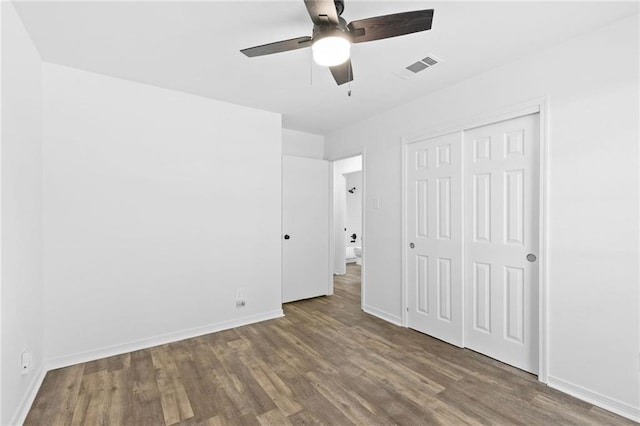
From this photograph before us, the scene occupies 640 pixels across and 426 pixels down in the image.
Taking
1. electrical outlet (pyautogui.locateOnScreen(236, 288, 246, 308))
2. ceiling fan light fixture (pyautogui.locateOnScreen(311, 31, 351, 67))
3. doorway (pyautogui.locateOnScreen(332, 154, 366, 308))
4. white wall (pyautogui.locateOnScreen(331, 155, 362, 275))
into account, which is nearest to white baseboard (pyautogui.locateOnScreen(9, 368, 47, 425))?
electrical outlet (pyautogui.locateOnScreen(236, 288, 246, 308))

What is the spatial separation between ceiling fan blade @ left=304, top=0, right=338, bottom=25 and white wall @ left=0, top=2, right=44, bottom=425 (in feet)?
5.74

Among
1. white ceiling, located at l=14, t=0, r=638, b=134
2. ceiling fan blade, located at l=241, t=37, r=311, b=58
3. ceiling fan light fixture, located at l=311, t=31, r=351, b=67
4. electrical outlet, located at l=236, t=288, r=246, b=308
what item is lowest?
electrical outlet, located at l=236, t=288, r=246, b=308

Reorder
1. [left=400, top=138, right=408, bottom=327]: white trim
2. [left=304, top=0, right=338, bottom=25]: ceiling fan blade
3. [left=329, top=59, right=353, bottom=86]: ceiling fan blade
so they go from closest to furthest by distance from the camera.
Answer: [left=304, top=0, right=338, bottom=25]: ceiling fan blade
[left=329, top=59, right=353, bottom=86]: ceiling fan blade
[left=400, top=138, right=408, bottom=327]: white trim

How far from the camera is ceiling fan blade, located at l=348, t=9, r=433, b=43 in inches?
58.4

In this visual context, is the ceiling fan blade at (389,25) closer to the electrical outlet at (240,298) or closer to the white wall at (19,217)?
the white wall at (19,217)

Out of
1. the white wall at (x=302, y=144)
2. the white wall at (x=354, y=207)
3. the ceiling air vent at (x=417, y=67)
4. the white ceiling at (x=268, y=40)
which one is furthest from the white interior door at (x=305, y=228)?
the white wall at (x=354, y=207)

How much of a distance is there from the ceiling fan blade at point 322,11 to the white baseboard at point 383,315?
3.02m

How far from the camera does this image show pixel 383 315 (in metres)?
3.64

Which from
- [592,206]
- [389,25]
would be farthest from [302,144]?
[592,206]

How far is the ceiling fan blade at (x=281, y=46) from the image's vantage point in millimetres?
1694

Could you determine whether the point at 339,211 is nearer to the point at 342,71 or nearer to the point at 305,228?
the point at 305,228

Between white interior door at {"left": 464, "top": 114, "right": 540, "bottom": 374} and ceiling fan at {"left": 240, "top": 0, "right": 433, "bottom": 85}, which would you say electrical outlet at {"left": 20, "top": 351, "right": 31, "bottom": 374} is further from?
white interior door at {"left": 464, "top": 114, "right": 540, "bottom": 374}

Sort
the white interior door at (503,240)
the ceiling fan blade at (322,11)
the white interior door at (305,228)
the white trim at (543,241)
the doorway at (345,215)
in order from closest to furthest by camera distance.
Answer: the ceiling fan blade at (322,11) < the white trim at (543,241) < the white interior door at (503,240) < the white interior door at (305,228) < the doorway at (345,215)

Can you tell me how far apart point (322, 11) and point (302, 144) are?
123 inches
